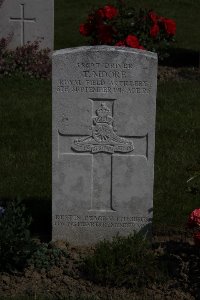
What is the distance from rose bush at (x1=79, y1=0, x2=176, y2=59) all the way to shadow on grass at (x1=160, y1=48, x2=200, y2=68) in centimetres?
93

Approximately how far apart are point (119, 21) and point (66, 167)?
19.1 feet

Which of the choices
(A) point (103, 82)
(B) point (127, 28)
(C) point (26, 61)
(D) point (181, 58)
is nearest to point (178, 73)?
(B) point (127, 28)

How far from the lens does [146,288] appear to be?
5.35 meters

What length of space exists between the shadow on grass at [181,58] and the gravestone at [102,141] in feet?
21.1

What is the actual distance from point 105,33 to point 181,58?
2.00m

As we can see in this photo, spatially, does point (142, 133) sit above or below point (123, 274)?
above

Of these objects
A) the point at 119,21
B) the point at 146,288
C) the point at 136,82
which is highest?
the point at 119,21

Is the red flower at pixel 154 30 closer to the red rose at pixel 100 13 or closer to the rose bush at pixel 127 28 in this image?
the rose bush at pixel 127 28

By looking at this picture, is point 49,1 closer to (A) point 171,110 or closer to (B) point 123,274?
(A) point 171,110

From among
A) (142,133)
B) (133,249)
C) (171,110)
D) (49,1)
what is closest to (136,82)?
(142,133)

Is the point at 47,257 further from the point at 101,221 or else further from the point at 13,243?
the point at 101,221

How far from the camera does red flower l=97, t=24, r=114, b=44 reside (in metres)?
10.9

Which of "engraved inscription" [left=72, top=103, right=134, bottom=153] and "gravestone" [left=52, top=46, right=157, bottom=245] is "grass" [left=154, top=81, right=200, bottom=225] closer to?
"gravestone" [left=52, top=46, right=157, bottom=245]

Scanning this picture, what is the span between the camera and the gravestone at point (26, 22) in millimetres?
11008
